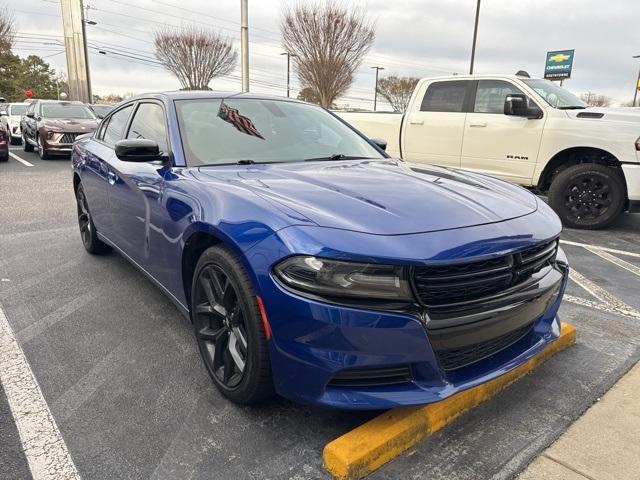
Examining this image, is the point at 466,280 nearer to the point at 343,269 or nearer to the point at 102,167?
the point at 343,269

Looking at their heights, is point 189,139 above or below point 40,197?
above

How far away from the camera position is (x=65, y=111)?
13602 millimetres

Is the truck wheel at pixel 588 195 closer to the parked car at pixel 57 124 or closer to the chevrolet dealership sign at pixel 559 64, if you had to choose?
the parked car at pixel 57 124

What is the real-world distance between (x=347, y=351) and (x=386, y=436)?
473 mm

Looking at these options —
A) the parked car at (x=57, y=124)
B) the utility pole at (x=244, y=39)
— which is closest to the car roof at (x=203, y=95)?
the parked car at (x=57, y=124)

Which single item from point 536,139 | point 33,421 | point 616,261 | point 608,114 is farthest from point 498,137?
point 33,421

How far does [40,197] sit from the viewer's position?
26.7 ft

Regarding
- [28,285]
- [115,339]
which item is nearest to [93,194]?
[28,285]

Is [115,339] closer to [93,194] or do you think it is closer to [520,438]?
[93,194]

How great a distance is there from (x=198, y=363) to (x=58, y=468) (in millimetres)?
948

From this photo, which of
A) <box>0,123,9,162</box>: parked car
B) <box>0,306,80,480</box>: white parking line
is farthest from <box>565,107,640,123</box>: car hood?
<box>0,123,9,162</box>: parked car

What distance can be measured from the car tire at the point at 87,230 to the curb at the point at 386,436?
3510mm

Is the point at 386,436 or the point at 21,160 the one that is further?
the point at 21,160

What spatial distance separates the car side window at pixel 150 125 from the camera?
10.5ft
